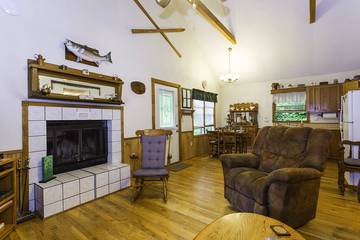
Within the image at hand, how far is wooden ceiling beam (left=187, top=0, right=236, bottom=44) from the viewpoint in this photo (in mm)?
3925

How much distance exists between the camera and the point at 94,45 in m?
3.37

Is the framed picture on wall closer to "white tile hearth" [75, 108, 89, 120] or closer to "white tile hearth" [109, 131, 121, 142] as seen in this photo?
"white tile hearth" [109, 131, 121, 142]

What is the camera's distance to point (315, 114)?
583 centimetres

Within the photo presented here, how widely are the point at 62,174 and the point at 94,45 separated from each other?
2.18m

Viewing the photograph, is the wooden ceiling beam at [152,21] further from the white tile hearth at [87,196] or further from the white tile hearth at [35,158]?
the white tile hearth at [87,196]

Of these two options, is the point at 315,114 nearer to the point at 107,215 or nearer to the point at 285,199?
the point at 285,199

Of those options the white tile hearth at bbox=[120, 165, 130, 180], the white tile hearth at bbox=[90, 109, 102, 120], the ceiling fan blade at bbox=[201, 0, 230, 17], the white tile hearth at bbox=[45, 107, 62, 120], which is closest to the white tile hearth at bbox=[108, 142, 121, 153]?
the white tile hearth at bbox=[120, 165, 130, 180]

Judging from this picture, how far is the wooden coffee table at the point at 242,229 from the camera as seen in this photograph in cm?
130

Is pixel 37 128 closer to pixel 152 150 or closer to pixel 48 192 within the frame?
pixel 48 192

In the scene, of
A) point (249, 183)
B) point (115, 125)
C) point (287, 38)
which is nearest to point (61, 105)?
point (115, 125)

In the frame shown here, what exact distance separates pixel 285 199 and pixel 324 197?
1566 millimetres

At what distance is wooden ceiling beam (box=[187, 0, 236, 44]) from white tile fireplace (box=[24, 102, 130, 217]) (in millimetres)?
2657

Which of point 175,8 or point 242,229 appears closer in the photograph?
point 242,229

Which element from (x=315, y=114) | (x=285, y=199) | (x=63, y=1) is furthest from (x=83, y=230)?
(x=315, y=114)
